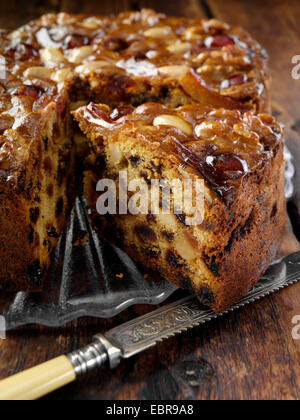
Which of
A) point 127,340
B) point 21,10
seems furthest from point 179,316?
point 21,10

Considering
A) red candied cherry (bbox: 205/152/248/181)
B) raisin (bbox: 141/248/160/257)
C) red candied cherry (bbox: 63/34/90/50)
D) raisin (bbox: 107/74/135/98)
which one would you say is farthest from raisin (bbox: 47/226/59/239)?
red candied cherry (bbox: 63/34/90/50)

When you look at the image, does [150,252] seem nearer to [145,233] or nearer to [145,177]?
[145,233]

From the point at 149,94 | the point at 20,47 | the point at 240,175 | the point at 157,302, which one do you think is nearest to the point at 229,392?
the point at 157,302

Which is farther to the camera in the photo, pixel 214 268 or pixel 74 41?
pixel 74 41

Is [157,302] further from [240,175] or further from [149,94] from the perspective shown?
[149,94]

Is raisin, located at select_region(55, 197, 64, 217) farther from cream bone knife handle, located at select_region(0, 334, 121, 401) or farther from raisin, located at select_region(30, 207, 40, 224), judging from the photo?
cream bone knife handle, located at select_region(0, 334, 121, 401)
